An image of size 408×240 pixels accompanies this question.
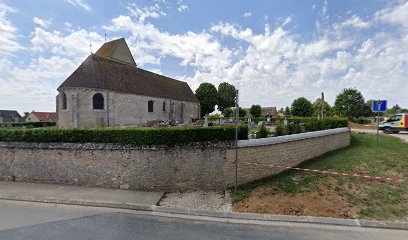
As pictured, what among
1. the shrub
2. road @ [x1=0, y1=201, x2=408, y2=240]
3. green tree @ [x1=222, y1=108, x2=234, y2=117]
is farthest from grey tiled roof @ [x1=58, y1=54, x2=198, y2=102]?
the shrub

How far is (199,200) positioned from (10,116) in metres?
90.2

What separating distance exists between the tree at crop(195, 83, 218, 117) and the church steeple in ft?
64.8

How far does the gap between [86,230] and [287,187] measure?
21.0 ft

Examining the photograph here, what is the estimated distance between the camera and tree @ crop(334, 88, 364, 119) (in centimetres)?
3494

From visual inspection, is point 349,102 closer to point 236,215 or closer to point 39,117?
point 236,215

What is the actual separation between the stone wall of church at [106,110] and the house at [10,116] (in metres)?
63.0

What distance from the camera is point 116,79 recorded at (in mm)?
24047

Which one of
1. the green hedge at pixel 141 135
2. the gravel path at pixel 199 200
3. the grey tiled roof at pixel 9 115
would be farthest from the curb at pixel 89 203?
the grey tiled roof at pixel 9 115

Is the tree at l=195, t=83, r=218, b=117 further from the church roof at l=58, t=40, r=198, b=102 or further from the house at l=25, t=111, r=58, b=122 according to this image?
the house at l=25, t=111, r=58, b=122

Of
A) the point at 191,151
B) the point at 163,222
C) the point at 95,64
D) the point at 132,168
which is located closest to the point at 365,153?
the point at 191,151

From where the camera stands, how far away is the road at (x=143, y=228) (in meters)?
4.68

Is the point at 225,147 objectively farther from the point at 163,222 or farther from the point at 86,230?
the point at 86,230

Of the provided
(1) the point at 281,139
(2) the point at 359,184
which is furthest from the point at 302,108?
(2) the point at 359,184

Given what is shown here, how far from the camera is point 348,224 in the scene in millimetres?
5234
